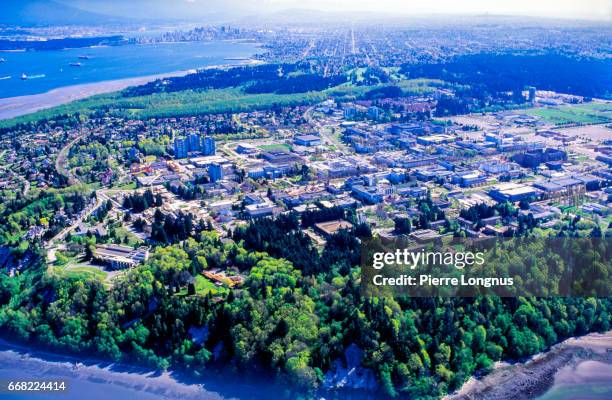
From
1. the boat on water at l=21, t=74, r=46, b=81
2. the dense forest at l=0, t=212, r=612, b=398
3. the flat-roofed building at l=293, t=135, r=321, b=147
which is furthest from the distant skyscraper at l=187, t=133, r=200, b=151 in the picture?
the boat on water at l=21, t=74, r=46, b=81

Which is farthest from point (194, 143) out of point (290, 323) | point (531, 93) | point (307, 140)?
point (531, 93)

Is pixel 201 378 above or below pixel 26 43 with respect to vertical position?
below

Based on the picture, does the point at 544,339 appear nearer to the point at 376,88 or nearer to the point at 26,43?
the point at 376,88

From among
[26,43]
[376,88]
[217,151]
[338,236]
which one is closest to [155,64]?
[26,43]

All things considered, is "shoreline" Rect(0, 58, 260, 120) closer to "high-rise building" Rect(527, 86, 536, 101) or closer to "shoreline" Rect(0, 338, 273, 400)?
"shoreline" Rect(0, 338, 273, 400)

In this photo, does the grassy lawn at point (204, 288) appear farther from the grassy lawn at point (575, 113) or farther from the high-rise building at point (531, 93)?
the high-rise building at point (531, 93)
